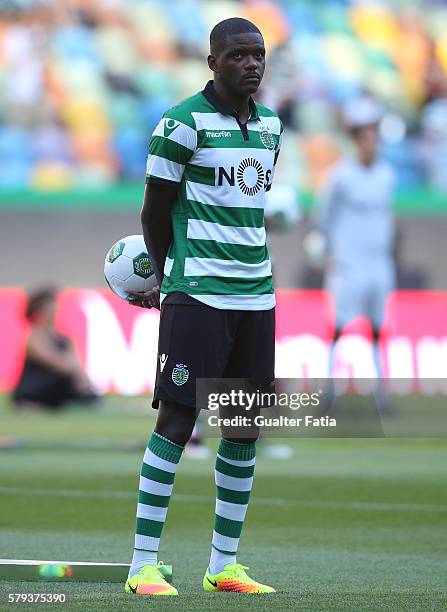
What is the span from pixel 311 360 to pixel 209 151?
487 inches

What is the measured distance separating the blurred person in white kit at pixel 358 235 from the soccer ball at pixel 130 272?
8.86 metres

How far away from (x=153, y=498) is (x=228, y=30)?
1.69 metres

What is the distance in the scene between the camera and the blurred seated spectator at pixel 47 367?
1491 centimetres

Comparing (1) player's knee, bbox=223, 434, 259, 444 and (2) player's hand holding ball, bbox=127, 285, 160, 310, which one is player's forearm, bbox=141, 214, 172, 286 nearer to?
(2) player's hand holding ball, bbox=127, 285, 160, 310

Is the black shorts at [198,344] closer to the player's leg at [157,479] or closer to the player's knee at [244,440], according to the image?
the player's leg at [157,479]

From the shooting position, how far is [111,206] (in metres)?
20.5

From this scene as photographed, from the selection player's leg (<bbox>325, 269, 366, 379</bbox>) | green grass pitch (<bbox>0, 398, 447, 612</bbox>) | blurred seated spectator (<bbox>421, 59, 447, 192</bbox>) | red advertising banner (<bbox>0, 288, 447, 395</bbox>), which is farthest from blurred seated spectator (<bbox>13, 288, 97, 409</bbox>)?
blurred seated spectator (<bbox>421, 59, 447, 192</bbox>)

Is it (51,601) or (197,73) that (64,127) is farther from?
(51,601)

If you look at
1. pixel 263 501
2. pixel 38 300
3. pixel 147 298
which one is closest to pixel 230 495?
pixel 147 298

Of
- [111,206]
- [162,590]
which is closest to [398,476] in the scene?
[162,590]

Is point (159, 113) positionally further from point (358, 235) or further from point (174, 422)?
point (174, 422)

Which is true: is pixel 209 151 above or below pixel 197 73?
below

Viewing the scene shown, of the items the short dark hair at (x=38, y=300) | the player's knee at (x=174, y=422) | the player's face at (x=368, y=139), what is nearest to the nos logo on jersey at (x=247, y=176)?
the player's knee at (x=174, y=422)

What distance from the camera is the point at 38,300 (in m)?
14.9
